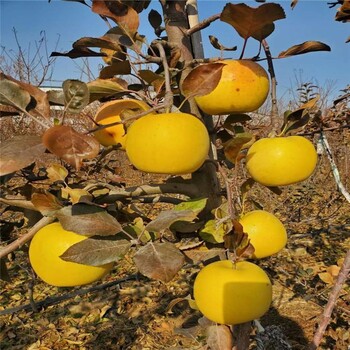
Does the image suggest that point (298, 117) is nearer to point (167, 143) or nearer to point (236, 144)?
point (236, 144)

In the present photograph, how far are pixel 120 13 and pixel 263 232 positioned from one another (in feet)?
1.28

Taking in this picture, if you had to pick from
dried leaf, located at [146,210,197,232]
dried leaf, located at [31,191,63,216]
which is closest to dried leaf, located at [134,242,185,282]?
dried leaf, located at [146,210,197,232]

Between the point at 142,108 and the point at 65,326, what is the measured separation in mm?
1689

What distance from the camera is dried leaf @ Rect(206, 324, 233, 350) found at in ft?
2.23

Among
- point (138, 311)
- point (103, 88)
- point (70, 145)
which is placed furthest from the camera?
point (138, 311)

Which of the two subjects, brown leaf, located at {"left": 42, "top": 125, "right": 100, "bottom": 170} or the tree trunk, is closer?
brown leaf, located at {"left": 42, "top": 125, "right": 100, "bottom": 170}

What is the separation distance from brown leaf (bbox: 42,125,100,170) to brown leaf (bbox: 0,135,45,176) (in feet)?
0.09

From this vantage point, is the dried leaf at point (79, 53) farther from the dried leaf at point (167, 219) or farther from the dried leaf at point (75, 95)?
the dried leaf at point (167, 219)

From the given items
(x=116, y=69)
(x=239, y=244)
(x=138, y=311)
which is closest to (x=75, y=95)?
(x=116, y=69)

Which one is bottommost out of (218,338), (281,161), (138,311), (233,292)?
(138,311)

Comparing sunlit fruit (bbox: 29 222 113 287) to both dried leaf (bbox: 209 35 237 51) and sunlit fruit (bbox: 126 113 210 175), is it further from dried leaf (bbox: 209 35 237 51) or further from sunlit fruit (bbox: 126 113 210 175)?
dried leaf (bbox: 209 35 237 51)

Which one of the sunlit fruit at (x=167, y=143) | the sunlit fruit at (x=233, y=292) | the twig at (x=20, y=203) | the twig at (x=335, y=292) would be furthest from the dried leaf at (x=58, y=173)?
the twig at (x=335, y=292)

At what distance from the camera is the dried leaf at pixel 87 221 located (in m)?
0.50

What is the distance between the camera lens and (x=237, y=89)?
0.56 meters
